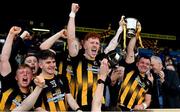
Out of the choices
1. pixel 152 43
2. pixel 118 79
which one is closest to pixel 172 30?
pixel 152 43

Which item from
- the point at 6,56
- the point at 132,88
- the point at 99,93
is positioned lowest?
the point at 132,88

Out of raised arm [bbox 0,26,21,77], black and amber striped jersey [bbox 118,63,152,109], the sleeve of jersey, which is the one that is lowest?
black and amber striped jersey [bbox 118,63,152,109]

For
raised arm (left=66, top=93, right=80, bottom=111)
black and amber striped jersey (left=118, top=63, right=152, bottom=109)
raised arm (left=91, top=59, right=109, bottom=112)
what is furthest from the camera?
black and amber striped jersey (left=118, top=63, right=152, bottom=109)

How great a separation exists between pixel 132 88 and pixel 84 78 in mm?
745

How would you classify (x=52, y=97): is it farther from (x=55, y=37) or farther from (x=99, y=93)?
(x=55, y=37)

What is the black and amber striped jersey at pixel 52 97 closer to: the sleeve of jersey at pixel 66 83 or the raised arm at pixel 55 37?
the sleeve of jersey at pixel 66 83

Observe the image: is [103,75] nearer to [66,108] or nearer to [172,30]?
[66,108]

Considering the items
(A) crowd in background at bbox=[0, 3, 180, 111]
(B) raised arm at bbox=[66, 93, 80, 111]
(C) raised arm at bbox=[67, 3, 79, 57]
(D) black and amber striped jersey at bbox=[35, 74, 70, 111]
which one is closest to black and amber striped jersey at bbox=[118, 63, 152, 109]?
(A) crowd in background at bbox=[0, 3, 180, 111]

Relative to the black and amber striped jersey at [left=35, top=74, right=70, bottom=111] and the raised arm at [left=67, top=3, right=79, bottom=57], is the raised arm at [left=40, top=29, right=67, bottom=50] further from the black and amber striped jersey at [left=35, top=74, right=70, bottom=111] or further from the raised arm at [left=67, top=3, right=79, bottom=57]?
the black and amber striped jersey at [left=35, top=74, right=70, bottom=111]

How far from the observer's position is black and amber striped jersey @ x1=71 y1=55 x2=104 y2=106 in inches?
172

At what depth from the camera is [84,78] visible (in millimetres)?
4461

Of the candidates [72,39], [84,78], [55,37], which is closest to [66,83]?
[84,78]

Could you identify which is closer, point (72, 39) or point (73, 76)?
point (72, 39)

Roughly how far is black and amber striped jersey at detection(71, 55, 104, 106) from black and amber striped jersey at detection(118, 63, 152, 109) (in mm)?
590
